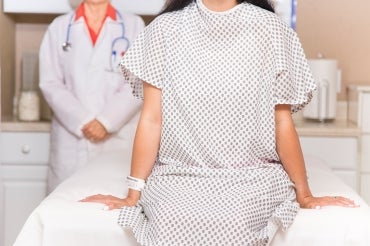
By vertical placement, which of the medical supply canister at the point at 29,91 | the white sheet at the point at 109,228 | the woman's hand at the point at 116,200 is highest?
the medical supply canister at the point at 29,91

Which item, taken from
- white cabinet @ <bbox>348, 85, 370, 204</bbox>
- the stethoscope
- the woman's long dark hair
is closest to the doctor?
the stethoscope

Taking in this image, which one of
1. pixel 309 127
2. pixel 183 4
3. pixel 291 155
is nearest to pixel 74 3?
pixel 309 127

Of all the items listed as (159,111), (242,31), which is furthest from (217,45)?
→ (159,111)

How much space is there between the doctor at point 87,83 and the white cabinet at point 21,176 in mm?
182

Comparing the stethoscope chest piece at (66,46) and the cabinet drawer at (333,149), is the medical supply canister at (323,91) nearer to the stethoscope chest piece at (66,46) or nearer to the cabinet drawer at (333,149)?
the cabinet drawer at (333,149)

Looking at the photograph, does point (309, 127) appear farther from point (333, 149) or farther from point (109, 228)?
point (109, 228)

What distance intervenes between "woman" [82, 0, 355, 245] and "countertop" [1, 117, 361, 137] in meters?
1.30

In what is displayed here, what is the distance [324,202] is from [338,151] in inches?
54.6

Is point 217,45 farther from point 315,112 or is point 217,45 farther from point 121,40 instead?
point 315,112

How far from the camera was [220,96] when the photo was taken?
2.01 meters

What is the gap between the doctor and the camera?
10.8 feet

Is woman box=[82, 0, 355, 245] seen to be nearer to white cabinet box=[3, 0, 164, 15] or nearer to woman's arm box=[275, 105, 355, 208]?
woman's arm box=[275, 105, 355, 208]

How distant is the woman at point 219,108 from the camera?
1991 millimetres

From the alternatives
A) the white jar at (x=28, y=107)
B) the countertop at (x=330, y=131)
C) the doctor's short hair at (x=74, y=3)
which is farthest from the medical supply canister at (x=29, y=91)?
the countertop at (x=330, y=131)
